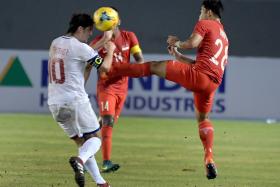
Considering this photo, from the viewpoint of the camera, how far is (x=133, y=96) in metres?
22.2

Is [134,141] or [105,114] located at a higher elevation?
[105,114]

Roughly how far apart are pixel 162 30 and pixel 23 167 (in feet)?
40.9

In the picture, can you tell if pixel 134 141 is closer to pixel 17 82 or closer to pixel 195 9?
pixel 17 82

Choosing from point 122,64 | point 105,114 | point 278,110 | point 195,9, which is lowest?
point 278,110

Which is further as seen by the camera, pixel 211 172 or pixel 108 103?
pixel 108 103

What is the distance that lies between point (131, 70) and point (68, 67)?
57.0 inches

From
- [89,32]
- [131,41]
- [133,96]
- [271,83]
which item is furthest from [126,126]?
[89,32]

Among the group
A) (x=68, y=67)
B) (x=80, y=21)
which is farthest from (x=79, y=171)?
(x=80, y=21)

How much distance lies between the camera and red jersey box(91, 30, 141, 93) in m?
13.3

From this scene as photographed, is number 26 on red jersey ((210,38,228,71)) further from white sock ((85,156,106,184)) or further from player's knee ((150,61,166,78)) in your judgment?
white sock ((85,156,106,184))

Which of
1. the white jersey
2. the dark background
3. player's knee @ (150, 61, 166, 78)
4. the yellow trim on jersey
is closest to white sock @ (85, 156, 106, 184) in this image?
the white jersey

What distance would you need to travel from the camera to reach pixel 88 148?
34.3 ft

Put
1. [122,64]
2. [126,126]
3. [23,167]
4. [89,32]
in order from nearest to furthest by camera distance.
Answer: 1. [89,32]
2. [122,64]
3. [23,167]
4. [126,126]

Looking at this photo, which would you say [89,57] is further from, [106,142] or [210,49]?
[106,142]
